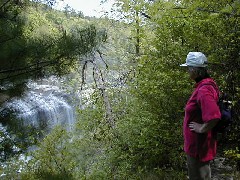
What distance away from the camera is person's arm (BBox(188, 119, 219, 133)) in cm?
236

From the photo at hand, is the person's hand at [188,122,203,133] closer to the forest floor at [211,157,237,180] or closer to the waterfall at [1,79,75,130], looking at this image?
the forest floor at [211,157,237,180]

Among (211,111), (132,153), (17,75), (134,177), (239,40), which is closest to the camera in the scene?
(211,111)

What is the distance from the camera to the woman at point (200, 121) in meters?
2.37

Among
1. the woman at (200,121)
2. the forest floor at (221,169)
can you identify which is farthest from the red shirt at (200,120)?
the forest floor at (221,169)

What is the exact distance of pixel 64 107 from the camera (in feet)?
53.4

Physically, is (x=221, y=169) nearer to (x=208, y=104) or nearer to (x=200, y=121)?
(x=200, y=121)

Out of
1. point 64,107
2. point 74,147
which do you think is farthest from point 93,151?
A: point 64,107

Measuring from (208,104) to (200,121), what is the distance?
0.23m

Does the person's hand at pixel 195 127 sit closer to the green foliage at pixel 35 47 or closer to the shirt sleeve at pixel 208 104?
the shirt sleeve at pixel 208 104

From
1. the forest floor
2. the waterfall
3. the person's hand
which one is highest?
the person's hand

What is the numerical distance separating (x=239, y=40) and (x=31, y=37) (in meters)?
2.71

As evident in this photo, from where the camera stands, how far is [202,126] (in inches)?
95.0

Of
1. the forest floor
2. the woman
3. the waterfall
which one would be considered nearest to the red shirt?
the woman

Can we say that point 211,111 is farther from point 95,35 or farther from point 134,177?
point 134,177
